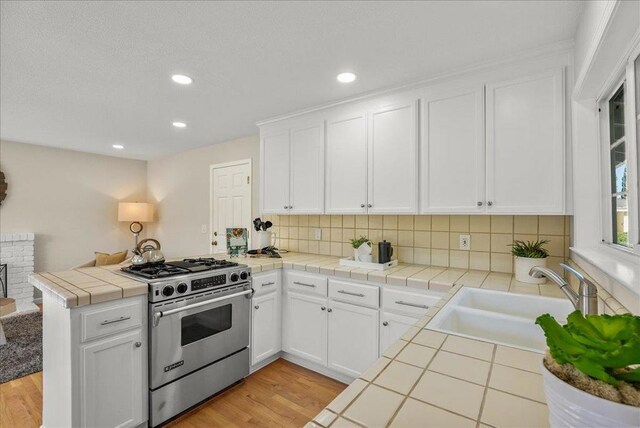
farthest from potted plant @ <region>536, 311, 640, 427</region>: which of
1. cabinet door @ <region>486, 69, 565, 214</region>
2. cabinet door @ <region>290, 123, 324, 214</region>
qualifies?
cabinet door @ <region>290, 123, 324, 214</region>

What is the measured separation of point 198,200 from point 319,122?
2639mm

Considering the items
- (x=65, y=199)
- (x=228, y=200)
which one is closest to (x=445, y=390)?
(x=228, y=200)

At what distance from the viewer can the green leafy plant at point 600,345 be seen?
16.2 inches

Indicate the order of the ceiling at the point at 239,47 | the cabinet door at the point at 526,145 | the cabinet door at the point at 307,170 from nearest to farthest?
the ceiling at the point at 239,47 → the cabinet door at the point at 526,145 → the cabinet door at the point at 307,170

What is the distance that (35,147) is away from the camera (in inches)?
173

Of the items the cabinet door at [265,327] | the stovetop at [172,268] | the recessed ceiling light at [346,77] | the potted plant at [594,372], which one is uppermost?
the recessed ceiling light at [346,77]

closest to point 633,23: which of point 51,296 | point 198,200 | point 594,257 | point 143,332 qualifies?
point 594,257

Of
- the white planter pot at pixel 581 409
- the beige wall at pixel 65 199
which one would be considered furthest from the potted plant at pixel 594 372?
the beige wall at pixel 65 199

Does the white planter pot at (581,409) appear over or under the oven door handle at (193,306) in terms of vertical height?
over

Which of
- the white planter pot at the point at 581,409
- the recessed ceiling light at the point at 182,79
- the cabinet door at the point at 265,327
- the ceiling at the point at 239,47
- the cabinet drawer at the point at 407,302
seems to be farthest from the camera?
the cabinet door at the point at 265,327

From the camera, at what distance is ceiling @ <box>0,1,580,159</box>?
1501mm

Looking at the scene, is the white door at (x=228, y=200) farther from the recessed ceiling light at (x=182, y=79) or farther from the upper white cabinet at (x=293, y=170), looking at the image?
the recessed ceiling light at (x=182, y=79)

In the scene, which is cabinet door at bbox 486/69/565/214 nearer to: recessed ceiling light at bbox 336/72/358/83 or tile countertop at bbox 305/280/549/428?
recessed ceiling light at bbox 336/72/358/83

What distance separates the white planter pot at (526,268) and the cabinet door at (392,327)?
2.34 feet
